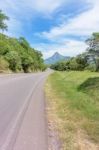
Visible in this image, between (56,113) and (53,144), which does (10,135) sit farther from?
(56,113)

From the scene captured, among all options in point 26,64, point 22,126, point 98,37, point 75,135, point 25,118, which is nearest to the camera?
point 75,135

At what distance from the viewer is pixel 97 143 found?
729 cm

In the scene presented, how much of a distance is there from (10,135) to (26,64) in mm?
88467

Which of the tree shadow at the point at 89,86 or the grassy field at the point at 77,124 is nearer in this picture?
the grassy field at the point at 77,124

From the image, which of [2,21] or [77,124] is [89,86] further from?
[2,21]

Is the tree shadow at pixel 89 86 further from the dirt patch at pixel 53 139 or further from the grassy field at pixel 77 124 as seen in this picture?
the dirt patch at pixel 53 139

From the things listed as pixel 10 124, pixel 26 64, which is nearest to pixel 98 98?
pixel 10 124

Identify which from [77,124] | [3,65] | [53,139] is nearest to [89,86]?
[77,124]

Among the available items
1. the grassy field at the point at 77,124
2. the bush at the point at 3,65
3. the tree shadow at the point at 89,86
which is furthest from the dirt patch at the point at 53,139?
the bush at the point at 3,65

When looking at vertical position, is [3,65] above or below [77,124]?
above

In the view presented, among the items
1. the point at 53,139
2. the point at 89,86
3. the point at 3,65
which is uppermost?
the point at 3,65

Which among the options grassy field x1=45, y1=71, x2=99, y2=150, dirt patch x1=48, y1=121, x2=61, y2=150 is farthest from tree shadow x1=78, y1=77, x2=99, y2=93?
dirt patch x1=48, y1=121, x2=61, y2=150

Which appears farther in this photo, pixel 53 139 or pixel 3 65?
pixel 3 65

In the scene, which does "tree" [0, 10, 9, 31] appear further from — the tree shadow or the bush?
the tree shadow
